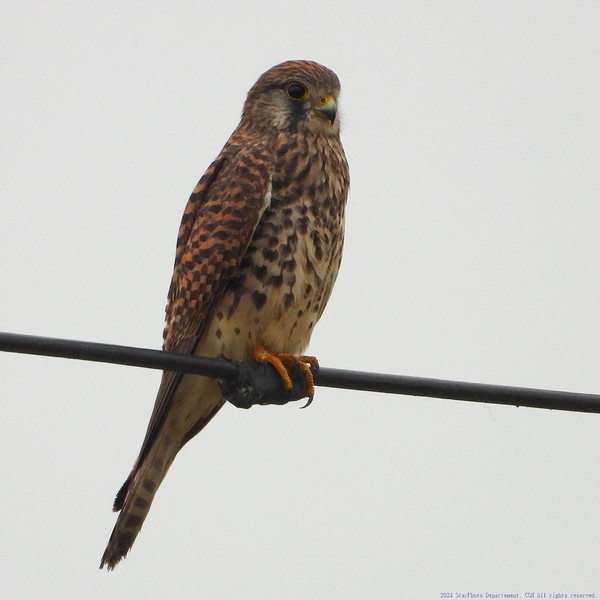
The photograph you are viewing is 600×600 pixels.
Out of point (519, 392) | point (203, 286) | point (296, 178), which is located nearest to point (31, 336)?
point (519, 392)

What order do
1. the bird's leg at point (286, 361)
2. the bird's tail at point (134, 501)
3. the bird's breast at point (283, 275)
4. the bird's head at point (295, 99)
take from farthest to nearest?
the bird's head at point (295, 99) → the bird's tail at point (134, 501) → the bird's breast at point (283, 275) → the bird's leg at point (286, 361)

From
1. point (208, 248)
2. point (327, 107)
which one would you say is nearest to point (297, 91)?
point (327, 107)

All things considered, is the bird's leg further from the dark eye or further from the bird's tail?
the dark eye

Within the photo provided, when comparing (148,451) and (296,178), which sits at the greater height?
(296,178)

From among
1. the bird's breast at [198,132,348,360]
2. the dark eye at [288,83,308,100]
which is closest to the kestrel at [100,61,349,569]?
the bird's breast at [198,132,348,360]

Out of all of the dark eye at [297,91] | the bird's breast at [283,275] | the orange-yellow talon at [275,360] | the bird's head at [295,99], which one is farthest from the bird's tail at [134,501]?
the dark eye at [297,91]

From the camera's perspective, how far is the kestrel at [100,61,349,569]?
5016 mm

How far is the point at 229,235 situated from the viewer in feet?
16.5

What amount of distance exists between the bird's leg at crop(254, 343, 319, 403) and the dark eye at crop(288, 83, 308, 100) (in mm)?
1408

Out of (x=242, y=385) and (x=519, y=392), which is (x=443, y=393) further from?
(x=242, y=385)

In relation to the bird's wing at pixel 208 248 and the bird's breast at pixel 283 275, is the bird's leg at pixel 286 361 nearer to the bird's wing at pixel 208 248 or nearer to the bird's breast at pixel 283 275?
the bird's breast at pixel 283 275

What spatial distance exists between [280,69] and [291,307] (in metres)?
1.50

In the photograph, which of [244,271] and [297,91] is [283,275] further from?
[297,91]

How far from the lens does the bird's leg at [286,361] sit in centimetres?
476
